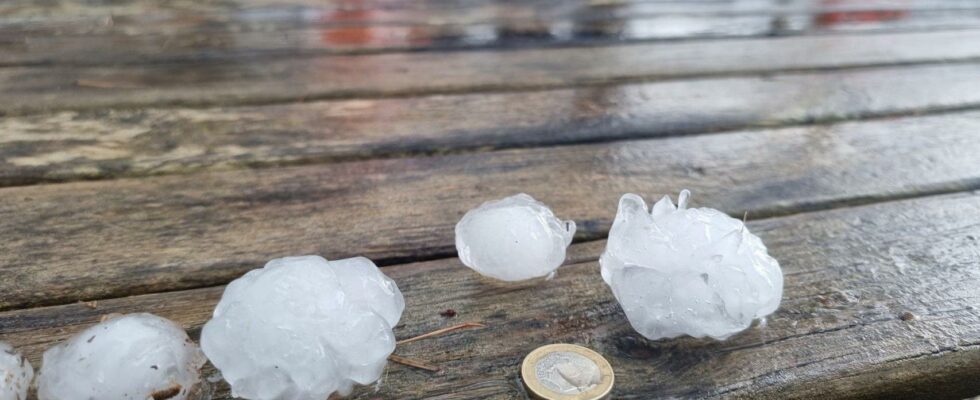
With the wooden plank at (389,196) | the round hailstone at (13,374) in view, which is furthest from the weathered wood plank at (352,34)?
the round hailstone at (13,374)

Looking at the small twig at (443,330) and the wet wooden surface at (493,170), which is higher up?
the wet wooden surface at (493,170)

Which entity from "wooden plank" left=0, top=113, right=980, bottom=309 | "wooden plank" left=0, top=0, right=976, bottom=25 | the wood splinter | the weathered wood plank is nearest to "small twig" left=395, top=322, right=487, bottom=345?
the wood splinter

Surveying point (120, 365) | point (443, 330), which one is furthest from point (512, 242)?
point (120, 365)

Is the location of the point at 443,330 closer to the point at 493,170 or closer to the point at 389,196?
the point at 389,196

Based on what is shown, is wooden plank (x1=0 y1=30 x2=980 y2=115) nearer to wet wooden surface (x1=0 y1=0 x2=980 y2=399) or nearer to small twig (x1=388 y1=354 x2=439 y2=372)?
wet wooden surface (x1=0 y1=0 x2=980 y2=399)

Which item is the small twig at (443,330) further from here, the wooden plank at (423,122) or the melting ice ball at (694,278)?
the wooden plank at (423,122)

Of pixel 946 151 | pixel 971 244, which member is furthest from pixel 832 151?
pixel 971 244

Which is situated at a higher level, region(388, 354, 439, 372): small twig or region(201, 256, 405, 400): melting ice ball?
region(201, 256, 405, 400): melting ice ball

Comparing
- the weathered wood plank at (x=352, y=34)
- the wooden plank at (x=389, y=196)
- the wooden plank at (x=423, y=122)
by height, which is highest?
the weathered wood plank at (x=352, y=34)
